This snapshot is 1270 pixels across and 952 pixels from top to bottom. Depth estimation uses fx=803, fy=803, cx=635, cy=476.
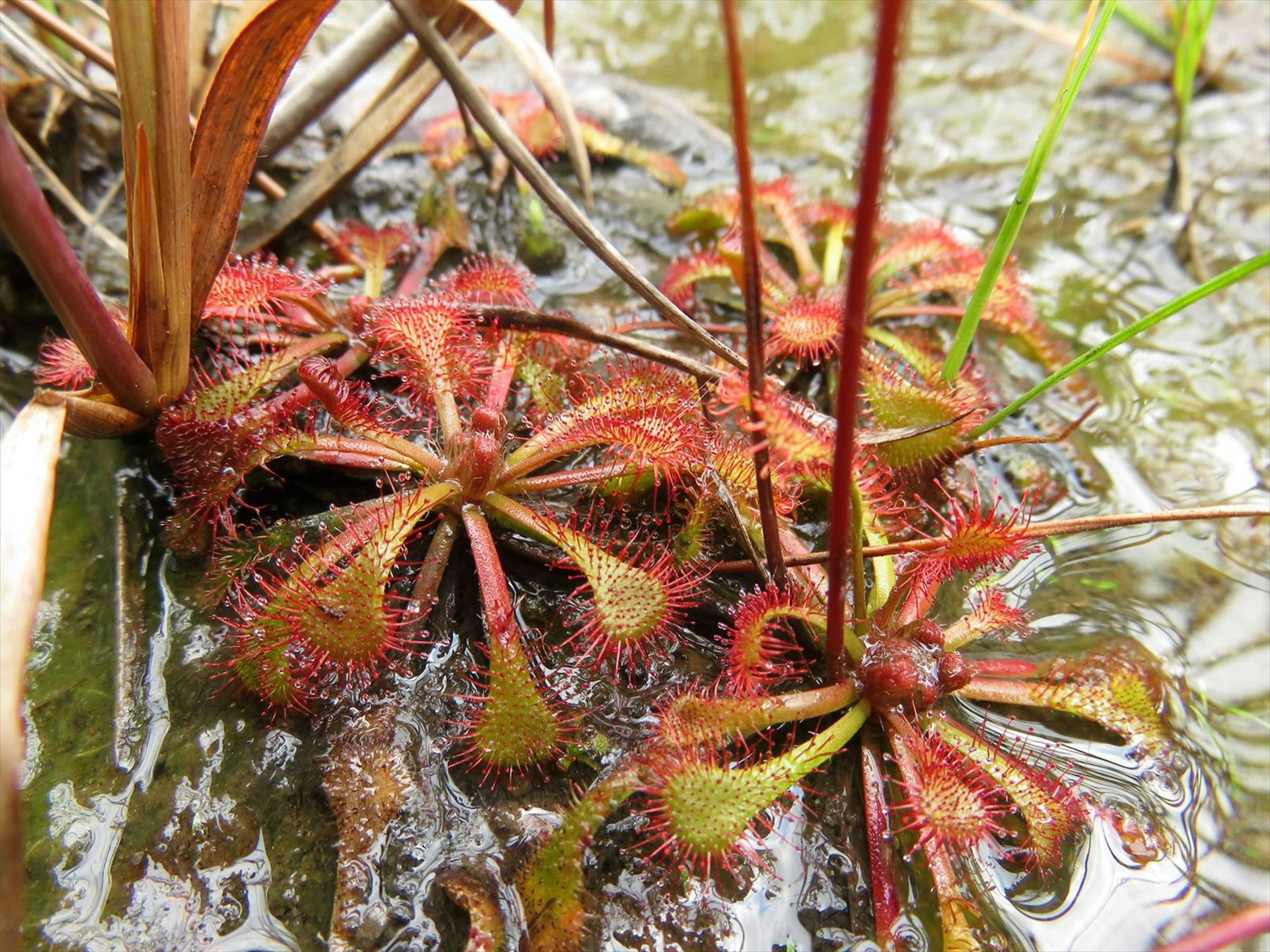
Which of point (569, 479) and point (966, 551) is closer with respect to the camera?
point (966, 551)

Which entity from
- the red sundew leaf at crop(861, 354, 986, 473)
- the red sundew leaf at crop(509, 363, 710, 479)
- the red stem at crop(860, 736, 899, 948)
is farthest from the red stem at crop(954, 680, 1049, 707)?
the red sundew leaf at crop(509, 363, 710, 479)

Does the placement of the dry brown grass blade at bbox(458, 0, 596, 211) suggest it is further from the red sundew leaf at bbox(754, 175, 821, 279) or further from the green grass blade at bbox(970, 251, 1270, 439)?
the red sundew leaf at bbox(754, 175, 821, 279)

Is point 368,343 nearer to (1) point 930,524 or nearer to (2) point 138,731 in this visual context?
(2) point 138,731

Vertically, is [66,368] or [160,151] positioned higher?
[160,151]

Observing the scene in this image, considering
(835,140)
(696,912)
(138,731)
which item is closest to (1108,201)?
(835,140)

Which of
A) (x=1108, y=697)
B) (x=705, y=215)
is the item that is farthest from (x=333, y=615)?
(x=705, y=215)

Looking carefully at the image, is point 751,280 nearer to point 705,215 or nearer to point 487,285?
point 487,285
